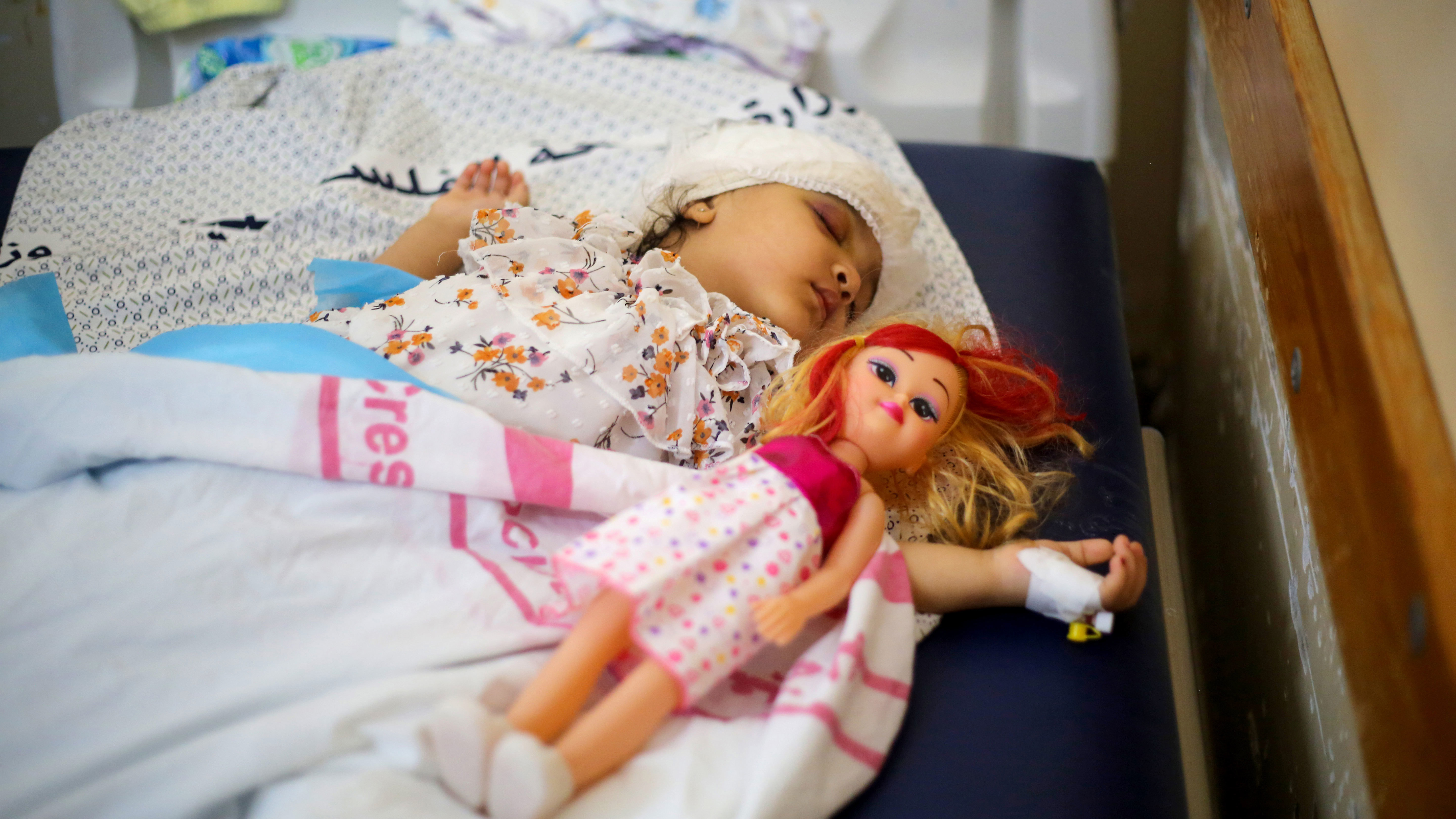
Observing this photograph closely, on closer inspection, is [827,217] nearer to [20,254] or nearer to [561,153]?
[561,153]

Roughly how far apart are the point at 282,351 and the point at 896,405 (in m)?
0.56

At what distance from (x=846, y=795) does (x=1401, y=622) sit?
0.38 m

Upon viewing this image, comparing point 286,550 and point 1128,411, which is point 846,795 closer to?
point 286,550

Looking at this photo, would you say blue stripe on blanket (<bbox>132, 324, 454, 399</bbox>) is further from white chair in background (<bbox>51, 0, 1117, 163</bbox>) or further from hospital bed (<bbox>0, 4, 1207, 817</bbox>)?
white chair in background (<bbox>51, 0, 1117, 163</bbox>)

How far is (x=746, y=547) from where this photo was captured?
2.49ft

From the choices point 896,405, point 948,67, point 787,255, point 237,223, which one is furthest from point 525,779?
point 948,67

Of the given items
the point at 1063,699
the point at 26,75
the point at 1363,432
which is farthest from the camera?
the point at 26,75

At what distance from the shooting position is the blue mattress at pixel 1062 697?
0.74 meters

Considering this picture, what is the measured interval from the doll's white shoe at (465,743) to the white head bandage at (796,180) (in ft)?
2.53

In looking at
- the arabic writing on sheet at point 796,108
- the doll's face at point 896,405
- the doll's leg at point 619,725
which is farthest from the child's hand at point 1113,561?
the arabic writing on sheet at point 796,108

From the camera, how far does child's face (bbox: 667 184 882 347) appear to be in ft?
3.70

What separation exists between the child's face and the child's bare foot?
30cm

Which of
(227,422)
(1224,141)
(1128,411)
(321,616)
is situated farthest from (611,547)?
(1224,141)

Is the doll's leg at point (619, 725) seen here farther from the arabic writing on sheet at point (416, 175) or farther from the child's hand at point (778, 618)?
the arabic writing on sheet at point (416, 175)
